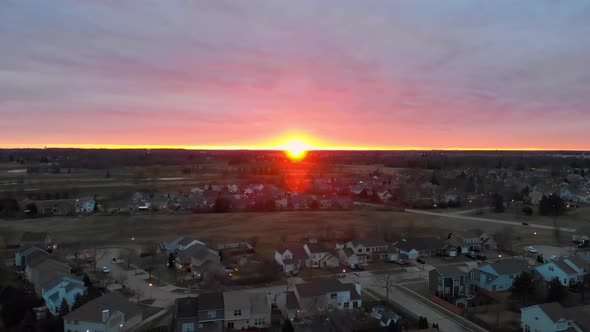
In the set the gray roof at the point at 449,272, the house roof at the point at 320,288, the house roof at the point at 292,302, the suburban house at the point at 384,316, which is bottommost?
the suburban house at the point at 384,316

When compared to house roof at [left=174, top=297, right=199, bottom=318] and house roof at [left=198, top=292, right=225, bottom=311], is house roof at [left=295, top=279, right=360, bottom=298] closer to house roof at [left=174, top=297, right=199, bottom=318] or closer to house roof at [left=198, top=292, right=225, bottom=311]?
house roof at [left=198, top=292, right=225, bottom=311]

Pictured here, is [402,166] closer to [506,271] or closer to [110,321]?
[506,271]

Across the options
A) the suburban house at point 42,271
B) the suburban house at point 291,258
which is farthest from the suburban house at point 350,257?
the suburban house at point 42,271

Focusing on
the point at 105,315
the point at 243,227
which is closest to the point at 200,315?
the point at 105,315

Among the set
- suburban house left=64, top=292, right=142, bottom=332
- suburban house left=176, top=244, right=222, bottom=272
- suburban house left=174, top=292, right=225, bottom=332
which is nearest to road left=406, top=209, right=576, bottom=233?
suburban house left=176, top=244, right=222, bottom=272

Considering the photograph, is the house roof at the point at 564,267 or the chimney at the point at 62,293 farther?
the house roof at the point at 564,267

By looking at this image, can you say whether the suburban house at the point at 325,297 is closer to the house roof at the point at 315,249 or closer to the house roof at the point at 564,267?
the house roof at the point at 315,249


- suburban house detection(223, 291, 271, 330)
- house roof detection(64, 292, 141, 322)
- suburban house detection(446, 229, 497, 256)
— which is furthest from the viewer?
suburban house detection(446, 229, 497, 256)
